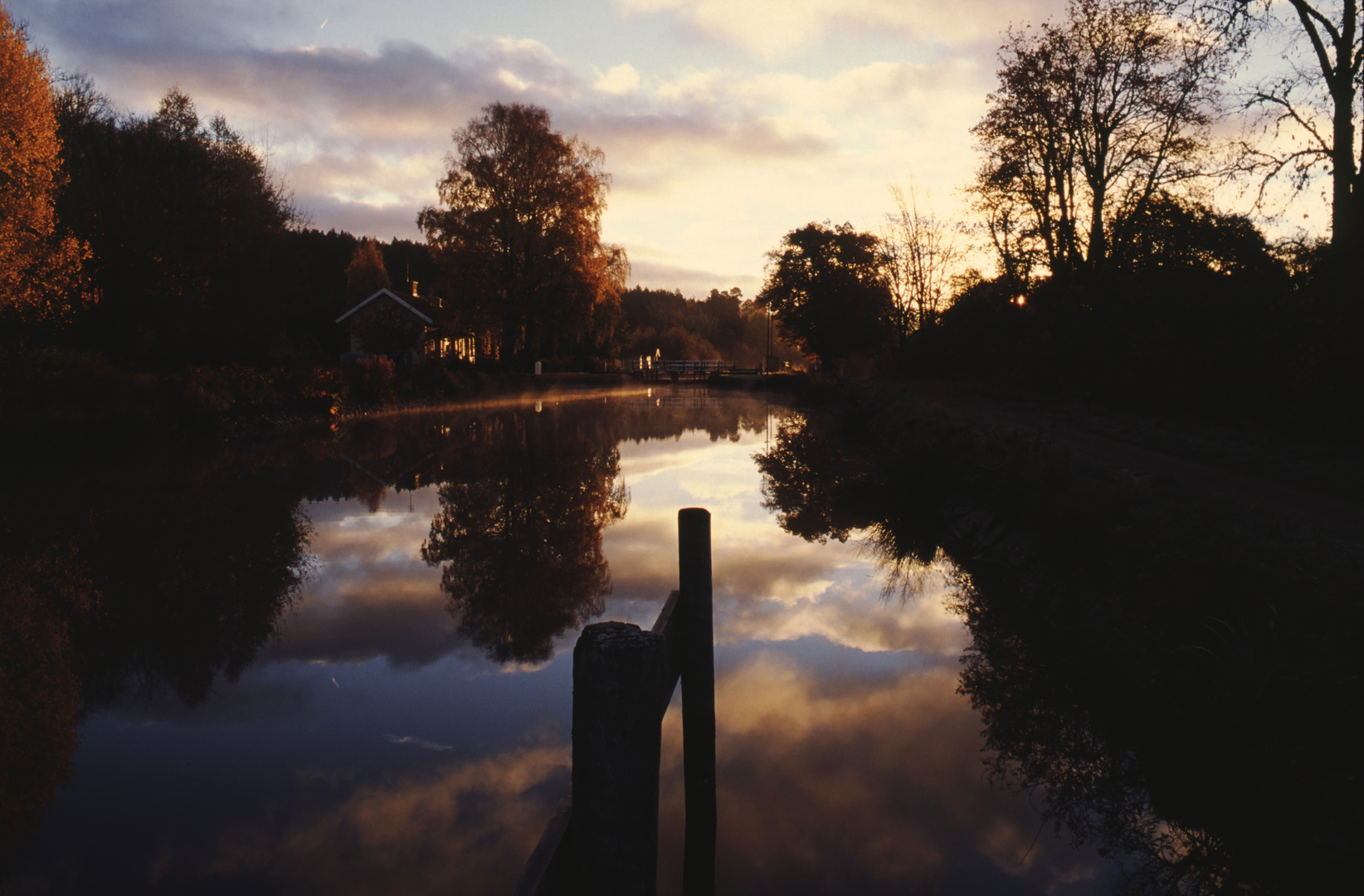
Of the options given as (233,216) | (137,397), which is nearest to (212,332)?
(233,216)

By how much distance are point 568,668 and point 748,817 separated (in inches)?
78.7

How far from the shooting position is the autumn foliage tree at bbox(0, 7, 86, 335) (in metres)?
18.2

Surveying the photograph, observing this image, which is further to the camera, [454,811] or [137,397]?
[137,397]

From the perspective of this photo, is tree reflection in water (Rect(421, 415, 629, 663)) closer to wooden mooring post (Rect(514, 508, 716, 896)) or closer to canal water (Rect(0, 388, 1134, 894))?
canal water (Rect(0, 388, 1134, 894))

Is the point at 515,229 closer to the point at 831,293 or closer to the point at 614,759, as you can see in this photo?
the point at 831,293

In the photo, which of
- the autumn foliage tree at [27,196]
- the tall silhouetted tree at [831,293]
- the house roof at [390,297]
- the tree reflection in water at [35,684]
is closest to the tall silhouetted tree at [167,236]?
the autumn foliage tree at [27,196]

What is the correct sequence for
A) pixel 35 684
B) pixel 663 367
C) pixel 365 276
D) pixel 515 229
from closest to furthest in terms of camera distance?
pixel 35 684 → pixel 515 229 → pixel 663 367 → pixel 365 276

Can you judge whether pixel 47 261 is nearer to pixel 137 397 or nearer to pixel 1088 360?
pixel 137 397

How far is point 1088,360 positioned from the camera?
22.6 meters

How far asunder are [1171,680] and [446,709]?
176 inches

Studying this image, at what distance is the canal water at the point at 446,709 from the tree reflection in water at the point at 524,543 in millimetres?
48

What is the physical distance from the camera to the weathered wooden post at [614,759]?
242cm

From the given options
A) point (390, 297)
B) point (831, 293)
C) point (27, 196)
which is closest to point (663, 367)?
point (831, 293)

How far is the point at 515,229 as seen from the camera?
36281 mm
